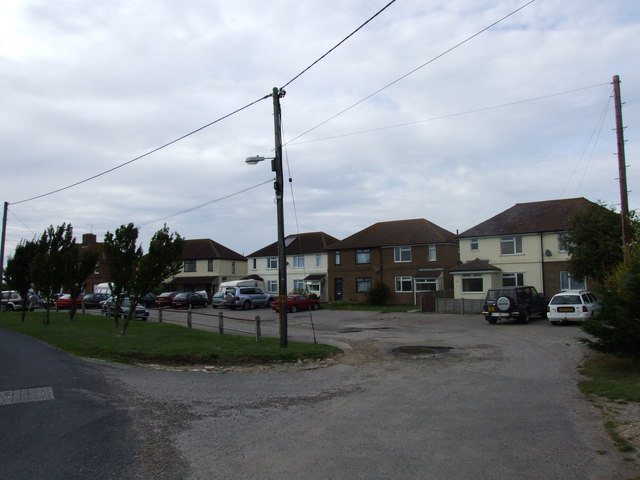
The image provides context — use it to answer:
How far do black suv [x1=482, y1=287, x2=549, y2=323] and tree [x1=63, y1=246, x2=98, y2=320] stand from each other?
21644 mm

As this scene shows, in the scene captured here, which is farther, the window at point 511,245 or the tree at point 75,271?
the window at point 511,245

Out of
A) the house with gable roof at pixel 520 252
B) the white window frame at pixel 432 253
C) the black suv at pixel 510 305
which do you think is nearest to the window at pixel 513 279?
the house with gable roof at pixel 520 252

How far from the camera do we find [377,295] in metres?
45.7

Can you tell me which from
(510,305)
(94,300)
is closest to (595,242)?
(510,305)

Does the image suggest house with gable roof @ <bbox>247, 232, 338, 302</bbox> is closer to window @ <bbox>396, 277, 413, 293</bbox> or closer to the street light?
window @ <bbox>396, 277, 413, 293</bbox>

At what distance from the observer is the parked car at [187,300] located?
147 ft

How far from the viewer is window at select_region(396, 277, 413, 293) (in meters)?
46.2

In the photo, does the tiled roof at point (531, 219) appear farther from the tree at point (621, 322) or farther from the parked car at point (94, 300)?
the parked car at point (94, 300)

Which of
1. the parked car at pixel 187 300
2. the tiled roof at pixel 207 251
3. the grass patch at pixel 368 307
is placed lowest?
the grass patch at pixel 368 307

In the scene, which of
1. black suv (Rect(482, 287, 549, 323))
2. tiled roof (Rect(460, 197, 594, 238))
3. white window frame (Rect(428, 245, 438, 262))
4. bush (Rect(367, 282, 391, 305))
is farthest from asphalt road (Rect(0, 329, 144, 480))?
white window frame (Rect(428, 245, 438, 262))

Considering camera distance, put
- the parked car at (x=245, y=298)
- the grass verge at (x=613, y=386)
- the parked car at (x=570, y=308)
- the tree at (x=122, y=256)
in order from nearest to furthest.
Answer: the grass verge at (x=613, y=386)
the tree at (x=122, y=256)
the parked car at (x=570, y=308)
the parked car at (x=245, y=298)

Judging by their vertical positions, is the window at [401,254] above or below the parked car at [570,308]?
above

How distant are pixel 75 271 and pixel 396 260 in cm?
2737

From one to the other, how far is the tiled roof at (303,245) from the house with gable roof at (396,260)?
187 inches
